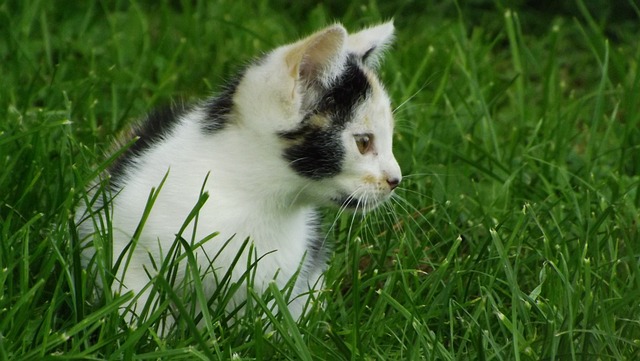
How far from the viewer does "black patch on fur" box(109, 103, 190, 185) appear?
12.1 ft

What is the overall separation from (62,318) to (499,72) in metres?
3.42

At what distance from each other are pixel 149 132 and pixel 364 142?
32.3 inches

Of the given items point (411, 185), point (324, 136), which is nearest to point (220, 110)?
point (324, 136)

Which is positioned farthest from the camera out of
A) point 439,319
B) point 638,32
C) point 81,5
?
point 638,32

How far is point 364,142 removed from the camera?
3.45 metres

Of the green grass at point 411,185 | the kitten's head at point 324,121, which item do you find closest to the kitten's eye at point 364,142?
the kitten's head at point 324,121

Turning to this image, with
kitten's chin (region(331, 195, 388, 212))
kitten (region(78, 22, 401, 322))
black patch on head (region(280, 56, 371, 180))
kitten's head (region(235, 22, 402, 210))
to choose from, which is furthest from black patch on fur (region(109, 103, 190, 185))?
kitten's chin (region(331, 195, 388, 212))

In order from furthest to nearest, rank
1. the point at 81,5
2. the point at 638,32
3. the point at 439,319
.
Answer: the point at 638,32 → the point at 81,5 → the point at 439,319

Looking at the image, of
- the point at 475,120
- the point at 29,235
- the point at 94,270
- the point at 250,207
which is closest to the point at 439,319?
the point at 250,207

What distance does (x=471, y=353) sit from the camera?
10.6 ft

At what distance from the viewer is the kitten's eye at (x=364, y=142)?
3.43 meters

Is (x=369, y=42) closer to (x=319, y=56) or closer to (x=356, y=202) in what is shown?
(x=319, y=56)

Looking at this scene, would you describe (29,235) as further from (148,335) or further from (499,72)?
(499,72)

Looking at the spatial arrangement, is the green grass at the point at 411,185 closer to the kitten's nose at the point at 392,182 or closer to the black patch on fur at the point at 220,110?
the kitten's nose at the point at 392,182
